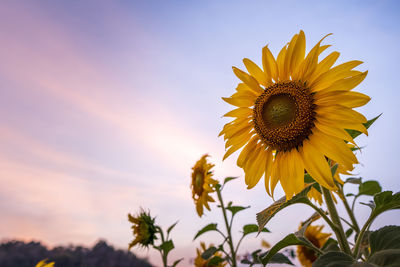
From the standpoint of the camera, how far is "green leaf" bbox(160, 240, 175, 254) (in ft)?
11.3

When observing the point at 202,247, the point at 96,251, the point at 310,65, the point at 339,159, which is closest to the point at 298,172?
the point at 339,159

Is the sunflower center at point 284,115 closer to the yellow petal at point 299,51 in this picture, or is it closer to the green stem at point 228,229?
the yellow petal at point 299,51

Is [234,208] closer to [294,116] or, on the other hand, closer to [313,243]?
[313,243]

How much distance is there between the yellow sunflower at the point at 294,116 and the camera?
1.31 meters

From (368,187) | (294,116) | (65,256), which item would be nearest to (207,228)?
(368,187)

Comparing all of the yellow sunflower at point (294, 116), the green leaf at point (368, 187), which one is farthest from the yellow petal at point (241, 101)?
the green leaf at point (368, 187)

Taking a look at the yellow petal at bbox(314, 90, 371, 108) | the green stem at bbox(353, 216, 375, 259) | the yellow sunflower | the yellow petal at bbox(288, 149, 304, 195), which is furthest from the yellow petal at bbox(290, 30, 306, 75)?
the green stem at bbox(353, 216, 375, 259)

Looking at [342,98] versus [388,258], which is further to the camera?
[342,98]

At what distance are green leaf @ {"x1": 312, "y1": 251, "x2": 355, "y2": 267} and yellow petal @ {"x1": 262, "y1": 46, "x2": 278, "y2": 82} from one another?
3.18 ft

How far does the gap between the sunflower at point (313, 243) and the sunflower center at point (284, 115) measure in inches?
96.2

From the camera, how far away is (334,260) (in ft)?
3.51

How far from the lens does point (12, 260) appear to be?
4.94 meters

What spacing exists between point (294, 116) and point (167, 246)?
2666 millimetres

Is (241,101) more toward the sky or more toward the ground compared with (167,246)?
more toward the sky
